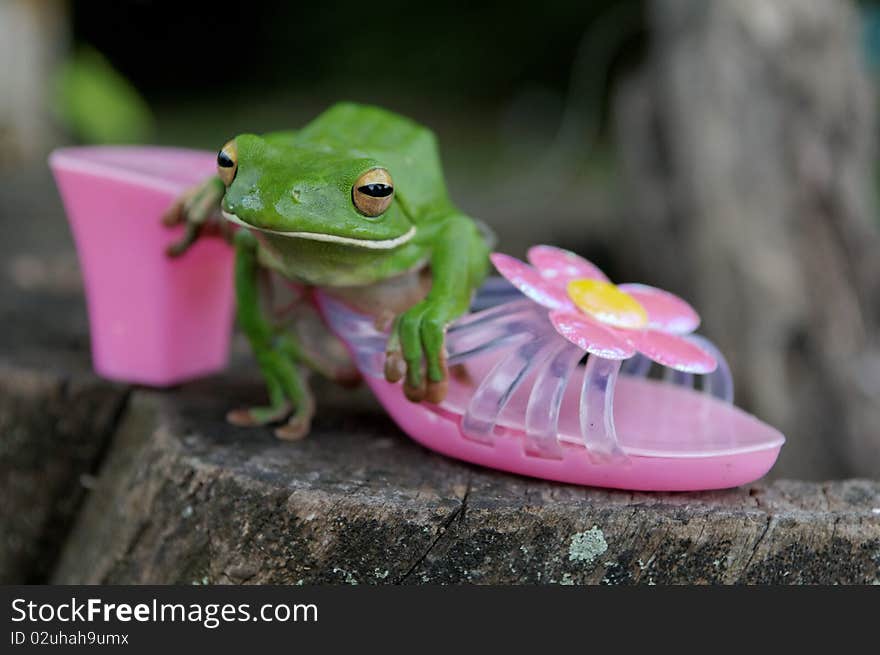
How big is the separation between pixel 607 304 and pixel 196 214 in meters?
0.48

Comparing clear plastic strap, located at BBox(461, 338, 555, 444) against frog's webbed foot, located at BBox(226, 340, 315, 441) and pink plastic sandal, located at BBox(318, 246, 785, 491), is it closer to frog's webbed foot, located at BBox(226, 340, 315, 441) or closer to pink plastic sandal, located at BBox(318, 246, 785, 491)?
pink plastic sandal, located at BBox(318, 246, 785, 491)

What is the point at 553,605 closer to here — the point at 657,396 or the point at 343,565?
the point at 343,565

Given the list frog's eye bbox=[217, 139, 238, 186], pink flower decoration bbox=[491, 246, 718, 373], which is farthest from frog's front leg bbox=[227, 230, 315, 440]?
pink flower decoration bbox=[491, 246, 718, 373]

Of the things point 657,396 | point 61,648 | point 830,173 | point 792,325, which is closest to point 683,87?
point 830,173

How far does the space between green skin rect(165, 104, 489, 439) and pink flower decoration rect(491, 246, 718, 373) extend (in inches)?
2.7

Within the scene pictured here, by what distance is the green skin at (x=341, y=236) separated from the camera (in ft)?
3.45

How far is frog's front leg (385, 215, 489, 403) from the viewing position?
1.11 m

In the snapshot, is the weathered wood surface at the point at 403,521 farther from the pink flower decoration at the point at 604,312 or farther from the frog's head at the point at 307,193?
the frog's head at the point at 307,193

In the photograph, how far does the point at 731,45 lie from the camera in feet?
7.61

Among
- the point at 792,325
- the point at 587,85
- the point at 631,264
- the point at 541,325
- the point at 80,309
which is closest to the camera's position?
the point at 541,325

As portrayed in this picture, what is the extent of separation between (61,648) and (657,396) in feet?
2.30

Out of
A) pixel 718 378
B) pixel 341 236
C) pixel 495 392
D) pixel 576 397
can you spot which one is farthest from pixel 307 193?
pixel 718 378

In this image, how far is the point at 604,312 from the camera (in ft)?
3.81

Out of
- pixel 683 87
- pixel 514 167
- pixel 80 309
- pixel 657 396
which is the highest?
pixel 683 87
